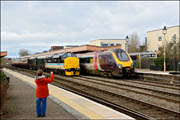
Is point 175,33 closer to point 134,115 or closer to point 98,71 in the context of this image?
point 98,71

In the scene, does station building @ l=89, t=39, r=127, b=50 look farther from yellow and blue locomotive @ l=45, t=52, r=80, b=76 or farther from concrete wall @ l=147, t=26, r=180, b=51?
yellow and blue locomotive @ l=45, t=52, r=80, b=76

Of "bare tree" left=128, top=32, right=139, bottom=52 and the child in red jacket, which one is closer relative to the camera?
the child in red jacket

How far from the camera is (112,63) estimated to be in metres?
20.9

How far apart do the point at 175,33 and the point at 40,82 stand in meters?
47.5

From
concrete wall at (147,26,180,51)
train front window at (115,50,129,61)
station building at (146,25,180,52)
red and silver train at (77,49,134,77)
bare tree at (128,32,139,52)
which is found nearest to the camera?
red and silver train at (77,49,134,77)

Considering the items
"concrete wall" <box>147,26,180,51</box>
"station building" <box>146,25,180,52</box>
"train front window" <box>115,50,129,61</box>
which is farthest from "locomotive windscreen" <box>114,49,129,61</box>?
"concrete wall" <box>147,26,180,51</box>

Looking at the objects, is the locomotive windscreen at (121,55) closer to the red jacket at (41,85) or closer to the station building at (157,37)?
the red jacket at (41,85)

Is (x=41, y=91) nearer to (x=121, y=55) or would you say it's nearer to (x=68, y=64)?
(x=121, y=55)

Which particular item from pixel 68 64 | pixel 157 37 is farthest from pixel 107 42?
pixel 68 64

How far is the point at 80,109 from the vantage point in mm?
7816

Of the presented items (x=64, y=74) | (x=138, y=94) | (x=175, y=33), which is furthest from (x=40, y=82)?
(x=175, y=33)

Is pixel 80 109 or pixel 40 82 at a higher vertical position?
pixel 40 82

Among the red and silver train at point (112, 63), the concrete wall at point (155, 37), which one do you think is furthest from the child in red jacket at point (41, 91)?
the concrete wall at point (155, 37)

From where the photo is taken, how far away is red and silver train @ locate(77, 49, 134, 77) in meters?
20.5
